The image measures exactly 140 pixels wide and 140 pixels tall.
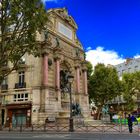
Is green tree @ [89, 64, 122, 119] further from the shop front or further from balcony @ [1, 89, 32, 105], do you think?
the shop front

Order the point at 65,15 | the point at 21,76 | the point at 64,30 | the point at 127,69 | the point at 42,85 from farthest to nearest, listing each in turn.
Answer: the point at 127,69 → the point at 65,15 → the point at 64,30 → the point at 21,76 → the point at 42,85

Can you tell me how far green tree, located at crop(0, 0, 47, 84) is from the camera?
1775 cm

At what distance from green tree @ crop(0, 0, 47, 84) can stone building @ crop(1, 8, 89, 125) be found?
659 inches

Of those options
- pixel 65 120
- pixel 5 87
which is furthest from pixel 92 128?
pixel 5 87

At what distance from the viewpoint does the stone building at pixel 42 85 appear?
36.2 m

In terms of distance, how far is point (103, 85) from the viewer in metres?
47.6

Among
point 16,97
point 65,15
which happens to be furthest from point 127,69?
point 16,97

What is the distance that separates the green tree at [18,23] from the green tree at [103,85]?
29953 mm

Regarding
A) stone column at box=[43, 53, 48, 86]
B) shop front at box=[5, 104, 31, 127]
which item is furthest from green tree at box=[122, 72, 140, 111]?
shop front at box=[5, 104, 31, 127]

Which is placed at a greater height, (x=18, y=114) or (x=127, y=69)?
(x=127, y=69)

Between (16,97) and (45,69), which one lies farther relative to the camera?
(16,97)

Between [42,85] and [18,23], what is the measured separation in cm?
1897

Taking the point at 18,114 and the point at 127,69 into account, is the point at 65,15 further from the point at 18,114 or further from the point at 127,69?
the point at 127,69

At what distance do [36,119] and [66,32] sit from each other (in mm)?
17490
